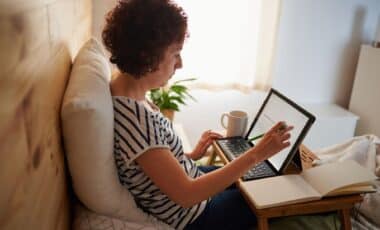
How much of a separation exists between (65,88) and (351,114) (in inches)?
89.2

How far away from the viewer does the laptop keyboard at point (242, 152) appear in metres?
1.13

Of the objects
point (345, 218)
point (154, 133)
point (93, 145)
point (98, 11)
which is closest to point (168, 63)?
point (154, 133)

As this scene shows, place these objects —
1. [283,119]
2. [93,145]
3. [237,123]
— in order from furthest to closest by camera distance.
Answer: [237,123], [283,119], [93,145]

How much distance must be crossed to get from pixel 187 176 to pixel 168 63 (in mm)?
342

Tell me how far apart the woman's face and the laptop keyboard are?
39cm

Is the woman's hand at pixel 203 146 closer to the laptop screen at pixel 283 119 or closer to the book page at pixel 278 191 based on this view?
the laptop screen at pixel 283 119

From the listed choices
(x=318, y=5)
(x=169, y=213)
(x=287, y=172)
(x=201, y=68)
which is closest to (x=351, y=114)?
(x=318, y=5)

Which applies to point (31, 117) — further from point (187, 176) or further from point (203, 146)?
point (203, 146)

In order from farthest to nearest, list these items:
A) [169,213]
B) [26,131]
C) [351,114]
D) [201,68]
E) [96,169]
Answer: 1. [351,114]
2. [201,68]
3. [169,213]
4. [96,169]
5. [26,131]

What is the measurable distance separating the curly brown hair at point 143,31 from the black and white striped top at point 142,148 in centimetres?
12

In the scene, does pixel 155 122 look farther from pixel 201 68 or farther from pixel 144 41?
pixel 201 68

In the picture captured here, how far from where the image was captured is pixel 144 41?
0.95 m

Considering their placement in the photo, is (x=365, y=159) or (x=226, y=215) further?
(x=365, y=159)

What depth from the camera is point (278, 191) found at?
104 cm
